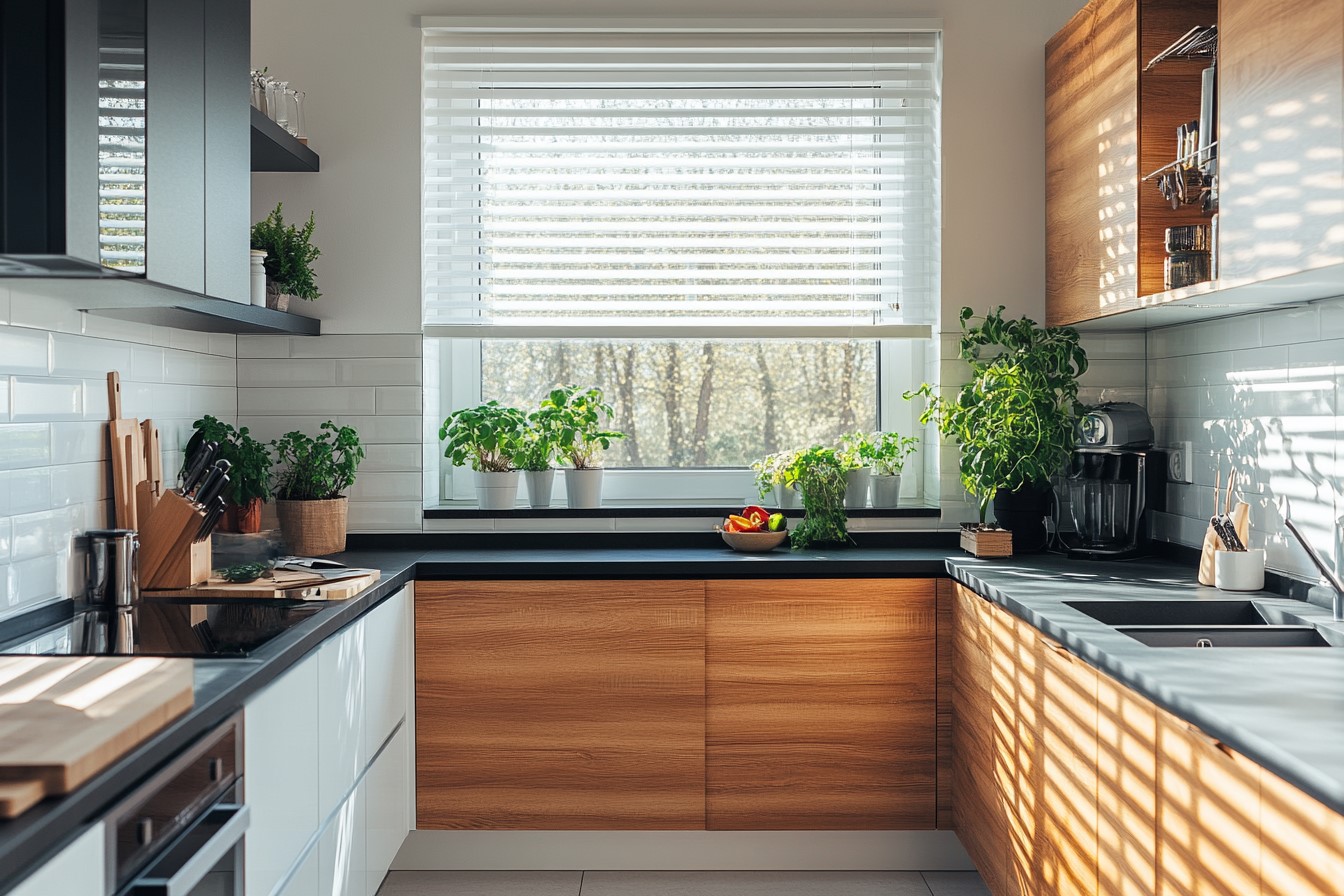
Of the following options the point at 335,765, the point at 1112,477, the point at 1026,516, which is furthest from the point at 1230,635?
the point at 335,765

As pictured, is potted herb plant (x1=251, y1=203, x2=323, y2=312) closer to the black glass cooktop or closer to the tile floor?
the black glass cooktop

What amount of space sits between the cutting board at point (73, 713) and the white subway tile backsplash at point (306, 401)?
1552mm

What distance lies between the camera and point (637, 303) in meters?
3.19

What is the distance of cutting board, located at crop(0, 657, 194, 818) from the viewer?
1.08m

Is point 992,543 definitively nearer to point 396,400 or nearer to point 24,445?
point 396,400

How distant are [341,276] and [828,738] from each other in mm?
1873

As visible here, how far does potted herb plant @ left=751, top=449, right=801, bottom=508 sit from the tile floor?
1.04 meters

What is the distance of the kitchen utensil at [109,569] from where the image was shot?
218 centimetres

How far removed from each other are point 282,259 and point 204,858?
182 centimetres

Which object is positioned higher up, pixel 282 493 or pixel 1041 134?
pixel 1041 134

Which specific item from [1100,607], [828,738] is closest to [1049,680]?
[1100,607]

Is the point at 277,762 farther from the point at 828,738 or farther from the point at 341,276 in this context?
the point at 341,276

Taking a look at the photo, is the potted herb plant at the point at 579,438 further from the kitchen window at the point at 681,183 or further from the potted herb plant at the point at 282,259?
the potted herb plant at the point at 282,259

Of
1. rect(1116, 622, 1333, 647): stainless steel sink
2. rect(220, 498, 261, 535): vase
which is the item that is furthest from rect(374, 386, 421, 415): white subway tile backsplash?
rect(1116, 622, 1333, 647): stainless steel sink
